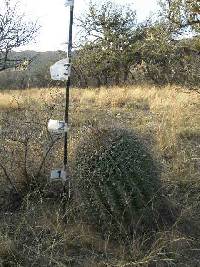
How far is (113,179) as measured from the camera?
3781mm

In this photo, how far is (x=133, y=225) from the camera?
3.79m

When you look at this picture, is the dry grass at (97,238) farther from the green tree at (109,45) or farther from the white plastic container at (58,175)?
the green tree at (109,45)

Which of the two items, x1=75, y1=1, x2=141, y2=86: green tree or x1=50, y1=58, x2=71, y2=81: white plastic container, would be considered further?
x1=75, y1=1, x2=141, y2=86: green tree

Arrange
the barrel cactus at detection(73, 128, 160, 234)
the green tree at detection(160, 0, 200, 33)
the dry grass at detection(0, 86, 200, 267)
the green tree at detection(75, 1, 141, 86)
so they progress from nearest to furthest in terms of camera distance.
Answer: the dry grass at detection(0, 86, 200, 267) → the barrel cactus at detection(73, 128, 160, 234) → the green tree at detection(160, 0, 200, 33) → the green tree at detection(75, 1, 141, 86)

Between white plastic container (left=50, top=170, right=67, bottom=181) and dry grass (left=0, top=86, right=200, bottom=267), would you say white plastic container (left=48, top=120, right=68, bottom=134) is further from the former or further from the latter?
white plastic container (left=50, top=170, right=67, bottom=181)

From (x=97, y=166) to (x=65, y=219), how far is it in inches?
25.3

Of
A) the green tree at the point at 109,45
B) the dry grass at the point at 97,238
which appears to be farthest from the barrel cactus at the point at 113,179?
the green tree at the point at 109,45

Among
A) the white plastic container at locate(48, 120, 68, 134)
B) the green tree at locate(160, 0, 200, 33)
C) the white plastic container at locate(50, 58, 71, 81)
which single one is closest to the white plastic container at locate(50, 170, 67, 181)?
the white plastic container at locate(48, 120, 68, 134)

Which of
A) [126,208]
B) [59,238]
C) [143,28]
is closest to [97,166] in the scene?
[126,208]

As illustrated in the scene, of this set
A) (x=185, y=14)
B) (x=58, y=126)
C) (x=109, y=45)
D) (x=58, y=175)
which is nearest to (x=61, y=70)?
(x=58, y=126)

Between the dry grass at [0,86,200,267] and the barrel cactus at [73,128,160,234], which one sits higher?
the barrel cactus at [73,128,160,234]

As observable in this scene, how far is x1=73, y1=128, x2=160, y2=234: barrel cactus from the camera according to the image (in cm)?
377

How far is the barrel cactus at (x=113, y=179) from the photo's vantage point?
3771 mm

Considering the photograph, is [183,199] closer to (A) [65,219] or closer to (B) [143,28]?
(A) [65,219]
